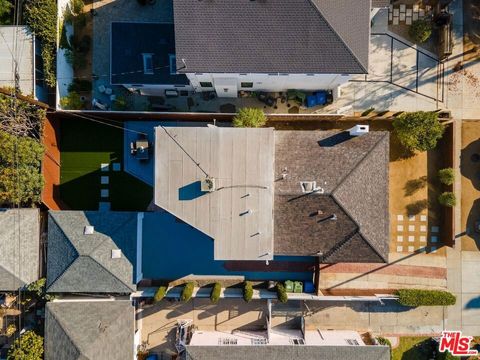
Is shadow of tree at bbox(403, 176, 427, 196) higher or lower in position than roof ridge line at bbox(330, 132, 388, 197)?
lower

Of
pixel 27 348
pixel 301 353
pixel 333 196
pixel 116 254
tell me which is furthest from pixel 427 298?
pixel 27 348

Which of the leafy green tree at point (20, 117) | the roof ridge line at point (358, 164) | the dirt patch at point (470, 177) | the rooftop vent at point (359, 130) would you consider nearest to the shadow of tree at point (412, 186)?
the dirt patch at point (470, 177)

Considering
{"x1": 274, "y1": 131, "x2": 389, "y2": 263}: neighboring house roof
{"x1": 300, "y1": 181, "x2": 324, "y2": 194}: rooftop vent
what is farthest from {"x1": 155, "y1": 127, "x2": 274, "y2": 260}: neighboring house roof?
{"x1": 300, "y1": 181, "x2": 324, "y2": 194}: rooftop vent

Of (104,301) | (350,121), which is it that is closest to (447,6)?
(350,121)

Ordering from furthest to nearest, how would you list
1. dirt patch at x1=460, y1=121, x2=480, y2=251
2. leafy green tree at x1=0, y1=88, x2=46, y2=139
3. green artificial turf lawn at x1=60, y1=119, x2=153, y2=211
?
dirt patch at x1=460, y1=121, x2=480, y2=251
green artificial turf lawn at x1=60, y1=119, x2=153, y2=211
leafy green tree at x1=0, y1=88, x2=46, y2=139

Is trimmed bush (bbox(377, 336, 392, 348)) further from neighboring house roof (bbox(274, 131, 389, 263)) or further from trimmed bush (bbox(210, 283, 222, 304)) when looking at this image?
trimmed bush (bbox(210, 283, 222, 304))

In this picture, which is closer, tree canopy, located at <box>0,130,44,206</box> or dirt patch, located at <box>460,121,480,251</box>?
tree canopy, located at <box>0,130,44,206</box>
